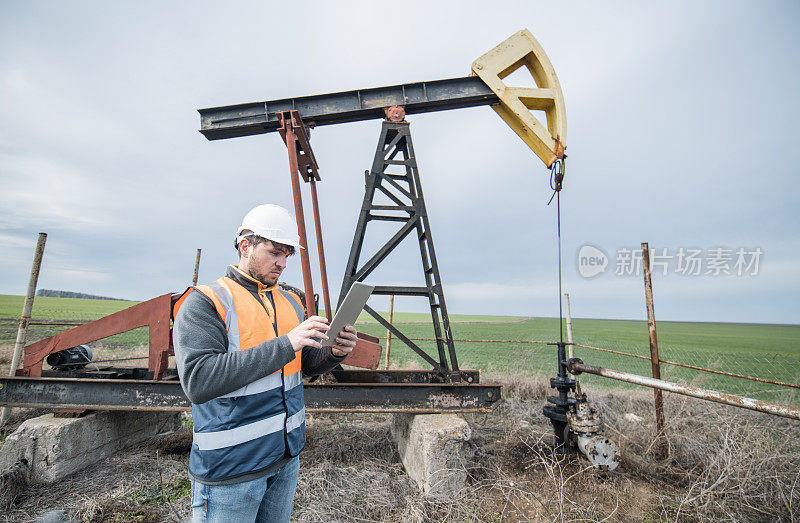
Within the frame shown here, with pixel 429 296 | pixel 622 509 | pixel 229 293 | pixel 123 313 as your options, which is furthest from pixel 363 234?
pixel 622 509

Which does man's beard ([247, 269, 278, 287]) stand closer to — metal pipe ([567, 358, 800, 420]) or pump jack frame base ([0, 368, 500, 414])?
pump jack frame base ([0, 368, 500, 414])

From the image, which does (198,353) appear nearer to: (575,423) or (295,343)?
(295,343)

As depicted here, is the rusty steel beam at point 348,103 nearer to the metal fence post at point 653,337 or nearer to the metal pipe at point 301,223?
the metal pipe at point 301,223

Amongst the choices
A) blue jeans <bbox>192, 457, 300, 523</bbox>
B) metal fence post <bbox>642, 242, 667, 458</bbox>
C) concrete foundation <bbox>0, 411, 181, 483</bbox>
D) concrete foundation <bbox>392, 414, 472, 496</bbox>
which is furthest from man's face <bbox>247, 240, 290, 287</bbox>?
metal fence post <bbox>642, 242, 667, 458</bbox>

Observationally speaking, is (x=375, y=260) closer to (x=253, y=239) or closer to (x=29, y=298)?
(x=253, y=239)

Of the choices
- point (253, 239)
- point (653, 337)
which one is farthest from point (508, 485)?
Result: point (253, 239)

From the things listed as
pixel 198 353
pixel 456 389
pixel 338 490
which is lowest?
pixel 338 490

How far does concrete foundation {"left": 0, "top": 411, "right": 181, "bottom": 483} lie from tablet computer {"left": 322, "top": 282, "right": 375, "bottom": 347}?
400 centimetres

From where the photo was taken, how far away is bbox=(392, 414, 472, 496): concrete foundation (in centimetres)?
322

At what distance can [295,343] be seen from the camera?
1.37m

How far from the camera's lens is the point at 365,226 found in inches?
173

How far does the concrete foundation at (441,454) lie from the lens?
3223mm

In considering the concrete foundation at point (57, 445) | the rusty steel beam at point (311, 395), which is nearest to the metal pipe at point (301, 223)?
the rusty steel beam at point (311, 395)

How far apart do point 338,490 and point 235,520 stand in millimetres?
2141
